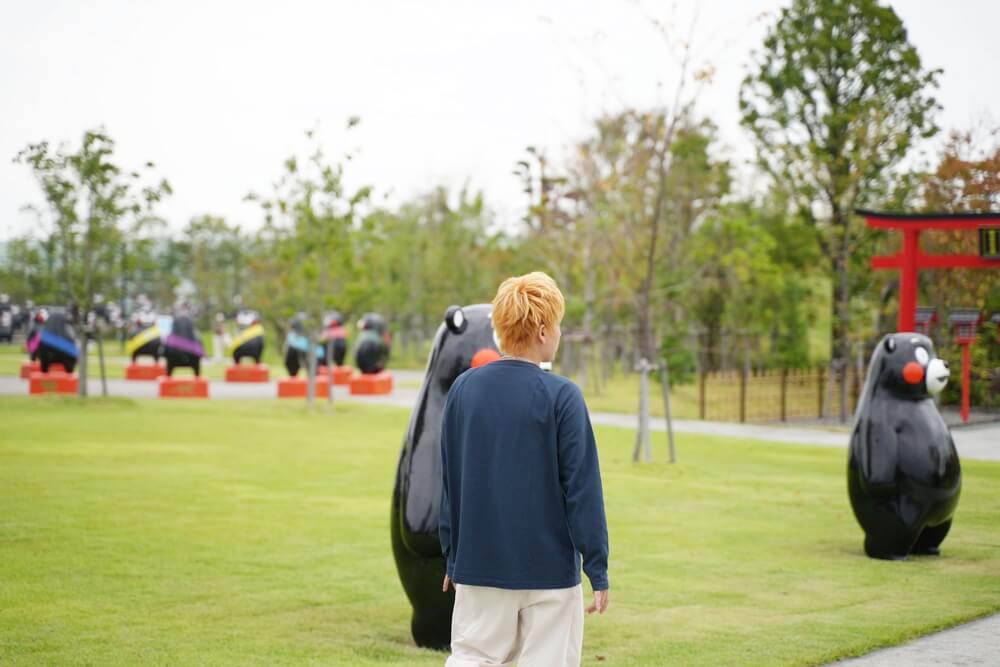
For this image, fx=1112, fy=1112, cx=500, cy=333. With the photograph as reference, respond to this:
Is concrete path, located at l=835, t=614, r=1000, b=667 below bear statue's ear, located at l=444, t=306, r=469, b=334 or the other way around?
below

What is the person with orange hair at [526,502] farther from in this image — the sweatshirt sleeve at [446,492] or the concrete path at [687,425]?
the concrete path at [687,425]

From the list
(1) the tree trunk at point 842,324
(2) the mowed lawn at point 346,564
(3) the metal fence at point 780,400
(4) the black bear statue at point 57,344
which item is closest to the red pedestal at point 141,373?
(4) the black bear statue at point 57,344

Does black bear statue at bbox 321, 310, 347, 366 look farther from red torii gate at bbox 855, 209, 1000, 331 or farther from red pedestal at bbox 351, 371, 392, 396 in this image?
red torii gate at bbox 855, 209, 1000, 331

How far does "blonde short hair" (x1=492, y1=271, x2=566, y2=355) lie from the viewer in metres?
3.56

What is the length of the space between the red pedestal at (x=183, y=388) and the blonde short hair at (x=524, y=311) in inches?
824

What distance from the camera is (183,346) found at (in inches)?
976

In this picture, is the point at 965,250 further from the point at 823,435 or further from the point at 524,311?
the point at 524,311

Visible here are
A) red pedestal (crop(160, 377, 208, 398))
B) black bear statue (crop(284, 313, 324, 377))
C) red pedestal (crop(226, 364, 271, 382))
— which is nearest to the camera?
red pedestal (crop(160, 377, 208, 398))

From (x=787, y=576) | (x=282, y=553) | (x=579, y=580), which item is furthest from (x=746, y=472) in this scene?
(x=579, y=580)

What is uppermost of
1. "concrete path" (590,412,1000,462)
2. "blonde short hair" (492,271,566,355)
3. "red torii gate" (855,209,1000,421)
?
"red torii gate" (855,209,1000,421)

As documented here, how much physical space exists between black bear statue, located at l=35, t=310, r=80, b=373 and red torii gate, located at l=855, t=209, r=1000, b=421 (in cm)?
1668

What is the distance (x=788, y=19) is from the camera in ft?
77.7

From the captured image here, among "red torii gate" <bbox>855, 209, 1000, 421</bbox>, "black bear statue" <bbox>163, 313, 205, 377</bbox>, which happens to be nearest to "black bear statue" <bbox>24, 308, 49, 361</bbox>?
"black bear statue" <bbox>163, 313, 205, 377</bbox>

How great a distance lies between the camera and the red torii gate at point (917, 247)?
17.7m
